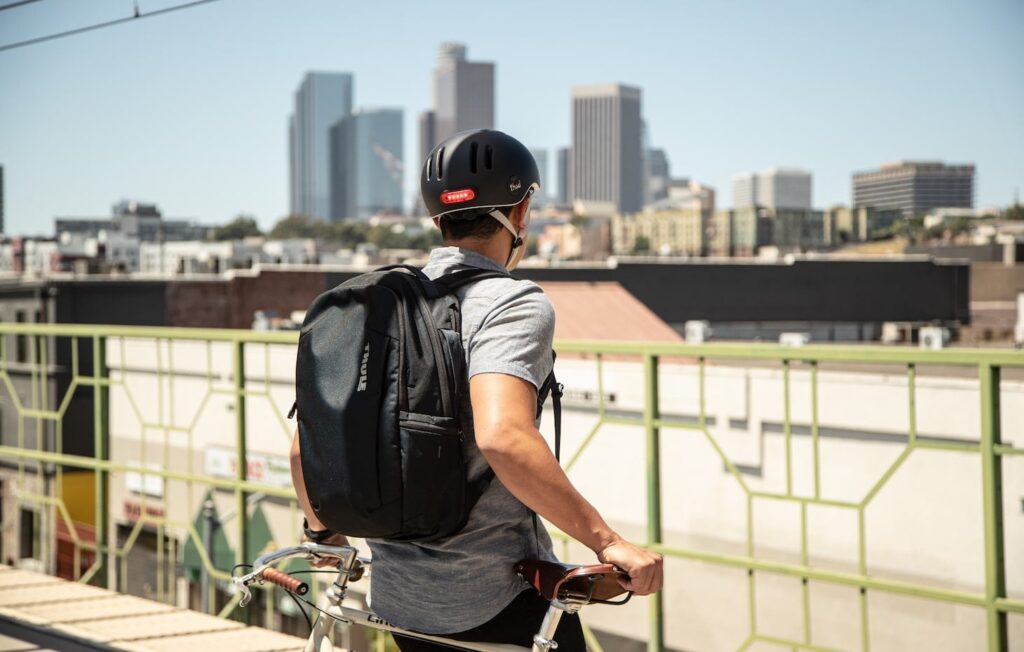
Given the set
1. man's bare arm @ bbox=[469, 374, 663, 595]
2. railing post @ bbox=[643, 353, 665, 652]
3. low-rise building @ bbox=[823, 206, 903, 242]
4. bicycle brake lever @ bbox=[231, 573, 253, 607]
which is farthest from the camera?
low-rise building @ bbox=[823, 206, 903, 242]

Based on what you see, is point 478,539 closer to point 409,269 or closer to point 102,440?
point 409,269

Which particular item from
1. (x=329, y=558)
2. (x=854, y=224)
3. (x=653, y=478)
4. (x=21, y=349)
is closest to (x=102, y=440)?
(x=653, y=478)

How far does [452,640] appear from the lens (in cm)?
170

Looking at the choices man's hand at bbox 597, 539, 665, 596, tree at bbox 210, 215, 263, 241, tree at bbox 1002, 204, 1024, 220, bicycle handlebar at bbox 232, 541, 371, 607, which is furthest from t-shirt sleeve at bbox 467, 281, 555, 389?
tree at bbox 210, 215, 263, 241

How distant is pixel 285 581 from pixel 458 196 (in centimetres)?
67

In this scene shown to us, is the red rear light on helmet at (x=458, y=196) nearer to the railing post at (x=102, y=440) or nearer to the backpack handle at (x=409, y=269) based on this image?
the backpack handle at (x=409, y=269)

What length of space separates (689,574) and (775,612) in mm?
1823

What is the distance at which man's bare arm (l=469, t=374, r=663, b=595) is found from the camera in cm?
153

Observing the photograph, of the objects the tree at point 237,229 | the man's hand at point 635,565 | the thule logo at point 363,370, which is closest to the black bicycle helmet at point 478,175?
the thule logo at point 363,370

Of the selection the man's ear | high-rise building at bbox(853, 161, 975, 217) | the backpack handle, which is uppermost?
high-rise building at bbox(853, 161, 975, 217)

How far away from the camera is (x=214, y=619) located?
405cm

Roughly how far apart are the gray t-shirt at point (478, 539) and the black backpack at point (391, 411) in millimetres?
37

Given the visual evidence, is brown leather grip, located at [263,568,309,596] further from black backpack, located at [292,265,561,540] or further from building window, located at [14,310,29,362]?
building window, located at [14,310,29,362]

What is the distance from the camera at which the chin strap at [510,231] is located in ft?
5.64
